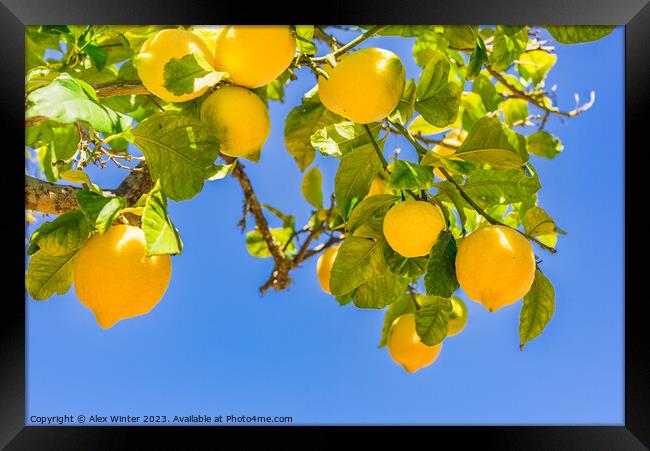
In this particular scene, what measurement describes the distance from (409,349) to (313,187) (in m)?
0.63

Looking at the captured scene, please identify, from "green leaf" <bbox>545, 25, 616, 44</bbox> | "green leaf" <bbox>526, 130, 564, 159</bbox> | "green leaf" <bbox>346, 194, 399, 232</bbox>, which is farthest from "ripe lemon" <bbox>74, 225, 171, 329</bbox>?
"green leaf" <bbox>526, 130, 564, 159</bbox>

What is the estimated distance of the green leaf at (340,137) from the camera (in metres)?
1.06

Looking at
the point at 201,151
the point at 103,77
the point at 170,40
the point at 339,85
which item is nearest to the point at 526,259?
the point at 339,85

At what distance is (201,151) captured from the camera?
904 millimetres

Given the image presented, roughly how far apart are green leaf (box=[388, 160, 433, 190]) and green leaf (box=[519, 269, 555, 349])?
0.83ft

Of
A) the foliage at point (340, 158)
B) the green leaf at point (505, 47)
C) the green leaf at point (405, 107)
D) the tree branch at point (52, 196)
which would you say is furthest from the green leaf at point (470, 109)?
the tree branch at point (52, 196)

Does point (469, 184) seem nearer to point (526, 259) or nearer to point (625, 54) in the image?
point (526, 259)

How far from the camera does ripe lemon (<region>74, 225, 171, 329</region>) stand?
863mm

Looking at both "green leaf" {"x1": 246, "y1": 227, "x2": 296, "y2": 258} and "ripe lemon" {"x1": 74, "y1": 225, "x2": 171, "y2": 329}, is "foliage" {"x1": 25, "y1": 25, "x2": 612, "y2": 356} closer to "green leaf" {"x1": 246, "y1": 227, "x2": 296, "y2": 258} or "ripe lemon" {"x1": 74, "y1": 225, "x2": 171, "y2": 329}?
"ripe lemon" {"x1": 74, "y1": 225, "x2": 171, "y2": 329}

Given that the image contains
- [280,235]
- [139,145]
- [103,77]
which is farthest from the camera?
[280,235]

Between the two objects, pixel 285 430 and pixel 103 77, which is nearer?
pixel 285 430

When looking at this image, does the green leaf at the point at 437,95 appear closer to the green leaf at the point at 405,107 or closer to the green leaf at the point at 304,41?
the green leaf at the point at 405,107

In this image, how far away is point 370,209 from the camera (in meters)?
1.06
